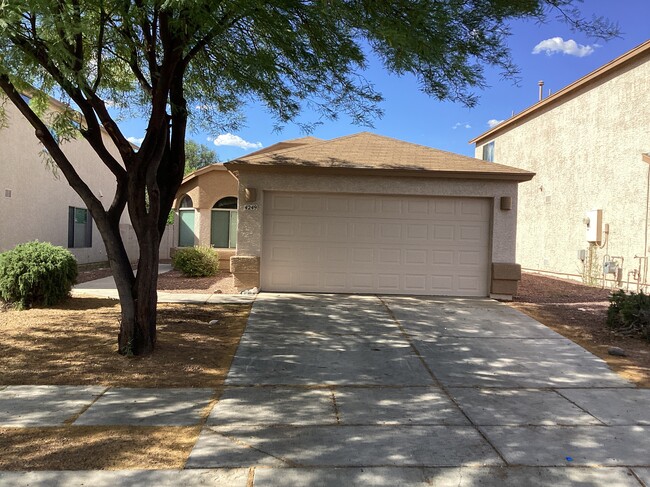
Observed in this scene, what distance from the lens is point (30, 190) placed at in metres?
14.4

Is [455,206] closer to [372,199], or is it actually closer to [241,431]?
[372,199]

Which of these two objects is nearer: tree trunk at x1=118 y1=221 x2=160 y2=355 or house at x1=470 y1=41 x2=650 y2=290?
tree trunk at x1=118 y1=221 x2=160 y2=355

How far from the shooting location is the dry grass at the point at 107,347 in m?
5.49

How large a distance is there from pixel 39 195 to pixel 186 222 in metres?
4.81

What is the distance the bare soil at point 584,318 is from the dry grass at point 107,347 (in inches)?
206

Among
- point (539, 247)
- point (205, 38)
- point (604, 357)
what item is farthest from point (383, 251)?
point (539, 247)

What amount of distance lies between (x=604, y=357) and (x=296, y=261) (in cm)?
616

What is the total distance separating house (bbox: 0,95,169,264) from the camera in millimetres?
13331

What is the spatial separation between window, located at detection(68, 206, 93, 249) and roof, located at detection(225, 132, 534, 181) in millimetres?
9477

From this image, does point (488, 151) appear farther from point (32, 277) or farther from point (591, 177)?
point (32, 277)

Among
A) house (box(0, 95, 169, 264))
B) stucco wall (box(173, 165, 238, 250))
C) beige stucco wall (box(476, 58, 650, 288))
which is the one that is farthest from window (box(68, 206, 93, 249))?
beige stucco wall (box(476, 58, 650, 288))

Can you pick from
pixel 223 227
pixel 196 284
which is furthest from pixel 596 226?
pixel 223 227

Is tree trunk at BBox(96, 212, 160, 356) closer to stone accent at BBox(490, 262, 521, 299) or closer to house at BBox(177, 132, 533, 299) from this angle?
house at BBox(177, 132, 533, 299)

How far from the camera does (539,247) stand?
58.2 ft
